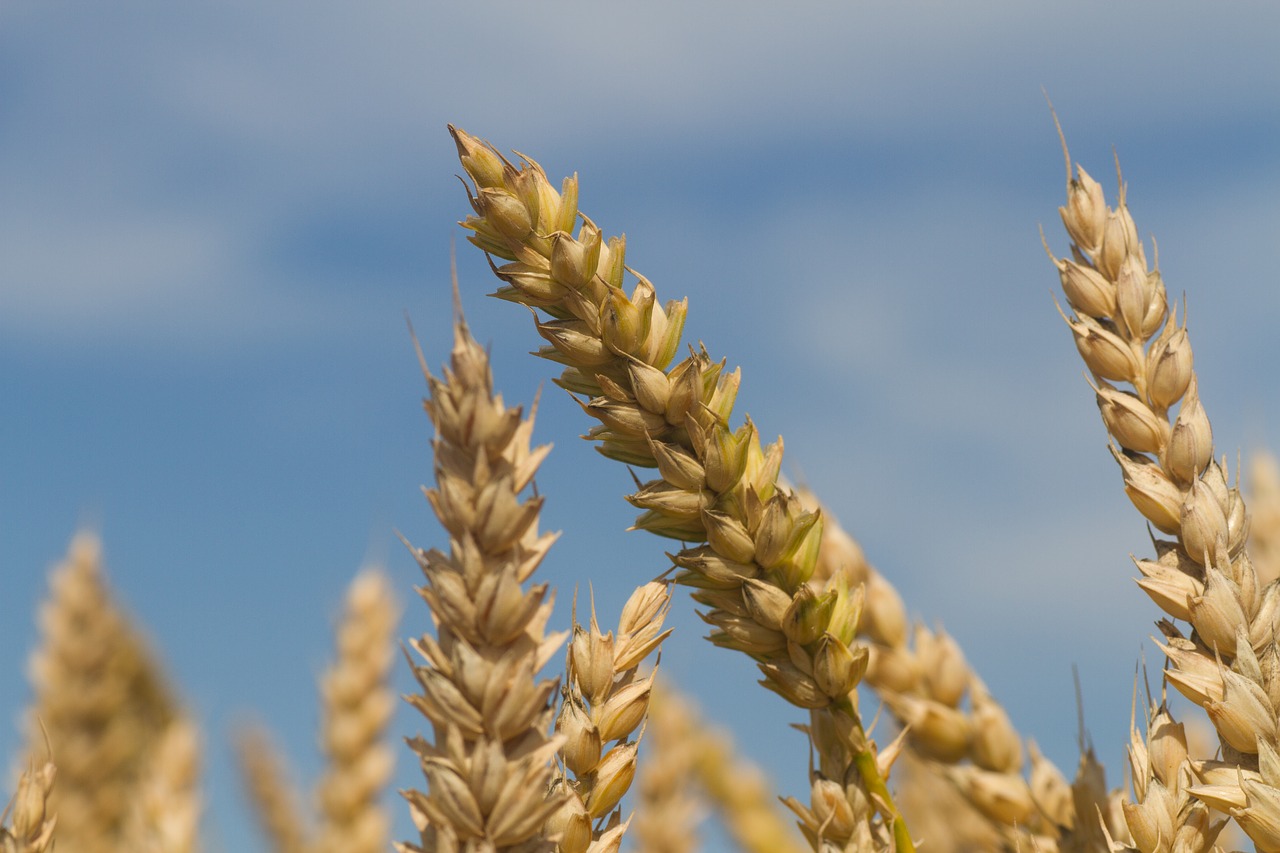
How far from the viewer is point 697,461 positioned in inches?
54.1

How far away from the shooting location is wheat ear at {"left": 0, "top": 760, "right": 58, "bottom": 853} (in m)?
1.43

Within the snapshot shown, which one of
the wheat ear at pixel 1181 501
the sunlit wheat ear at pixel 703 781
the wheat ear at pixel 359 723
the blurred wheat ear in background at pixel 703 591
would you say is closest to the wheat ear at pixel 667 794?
the sunlit wheat ear at pixel 703 781

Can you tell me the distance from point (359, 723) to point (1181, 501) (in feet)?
12.0

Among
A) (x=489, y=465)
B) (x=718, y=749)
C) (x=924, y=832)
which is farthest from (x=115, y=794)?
(x=489, y=465)

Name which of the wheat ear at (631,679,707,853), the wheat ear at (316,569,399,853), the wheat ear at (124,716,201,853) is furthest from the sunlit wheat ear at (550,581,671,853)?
the wheat ear at (316,569,399,853)

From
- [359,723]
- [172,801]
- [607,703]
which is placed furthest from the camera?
[359,723]

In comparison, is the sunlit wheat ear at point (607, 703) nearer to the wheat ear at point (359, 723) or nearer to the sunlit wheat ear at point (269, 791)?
the wheat ear at point (359, 723)

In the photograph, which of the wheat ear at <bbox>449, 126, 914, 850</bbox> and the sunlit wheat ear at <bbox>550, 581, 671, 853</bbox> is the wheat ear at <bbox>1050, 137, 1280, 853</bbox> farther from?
the sunlit wheat ear at <bbox>550, 581, 671, 853</bbox>

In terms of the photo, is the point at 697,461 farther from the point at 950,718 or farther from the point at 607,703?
the point at 950,718

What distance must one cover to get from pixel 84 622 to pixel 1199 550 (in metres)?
4.78

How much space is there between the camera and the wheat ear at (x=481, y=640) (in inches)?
39.4

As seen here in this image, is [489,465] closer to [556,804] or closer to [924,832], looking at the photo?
[556,804]

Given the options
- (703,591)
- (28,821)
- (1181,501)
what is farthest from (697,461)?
(28,821)

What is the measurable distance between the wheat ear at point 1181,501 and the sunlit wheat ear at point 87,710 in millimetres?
3907
